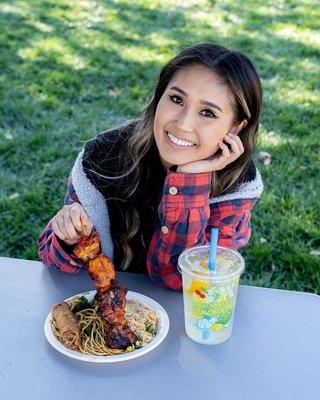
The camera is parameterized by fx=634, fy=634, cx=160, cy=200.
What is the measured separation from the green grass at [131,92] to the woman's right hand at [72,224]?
130 cm

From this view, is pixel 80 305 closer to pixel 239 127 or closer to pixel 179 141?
pixel 179 141

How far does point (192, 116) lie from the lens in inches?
56.4

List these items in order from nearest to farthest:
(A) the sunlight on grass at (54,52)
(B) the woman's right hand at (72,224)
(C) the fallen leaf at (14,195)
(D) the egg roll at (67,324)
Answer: (D) the egg roll at (67,324) < (B) the woman's right hand at (72,224) < (C) the fallen leaf at (14,195) < (A) the sunlight on grass at (54,52)

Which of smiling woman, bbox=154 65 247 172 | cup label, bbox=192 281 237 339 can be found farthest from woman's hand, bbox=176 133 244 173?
cup label, bbox=192 281 237 339

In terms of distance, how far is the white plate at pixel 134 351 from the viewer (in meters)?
1.17

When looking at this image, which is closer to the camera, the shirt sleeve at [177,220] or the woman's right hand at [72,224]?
the woman's right hand at [72,224]

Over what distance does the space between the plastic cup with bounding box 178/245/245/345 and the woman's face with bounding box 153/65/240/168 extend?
0.31 meters

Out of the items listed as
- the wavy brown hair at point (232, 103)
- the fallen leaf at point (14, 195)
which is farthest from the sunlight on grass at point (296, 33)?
Result: the wavy brown hair at point (232, 103)

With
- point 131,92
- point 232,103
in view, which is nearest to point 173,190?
point 232,103

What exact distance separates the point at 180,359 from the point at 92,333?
0.18 meters

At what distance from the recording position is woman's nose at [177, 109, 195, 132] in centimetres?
142

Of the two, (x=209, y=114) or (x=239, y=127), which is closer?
(x=209, y=114)

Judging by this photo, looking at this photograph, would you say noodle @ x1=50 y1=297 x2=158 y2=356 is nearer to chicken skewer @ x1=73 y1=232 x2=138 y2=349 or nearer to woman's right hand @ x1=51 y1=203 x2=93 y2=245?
chicken skewer @ x1=73 y1=232 x2=138 y2=349

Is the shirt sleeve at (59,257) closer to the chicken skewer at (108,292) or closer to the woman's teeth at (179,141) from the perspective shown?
the chicken skewer at (108,292)
